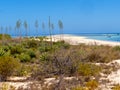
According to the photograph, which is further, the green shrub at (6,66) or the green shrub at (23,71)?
the green shrub at (23,71)

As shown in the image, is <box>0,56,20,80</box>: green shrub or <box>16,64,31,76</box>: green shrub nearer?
<box>0,56,20,80</box>: green shrub

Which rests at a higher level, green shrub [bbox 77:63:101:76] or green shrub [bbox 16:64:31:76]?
green shrub [bbox 77:63:101:76]

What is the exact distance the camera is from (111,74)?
14.6 meters

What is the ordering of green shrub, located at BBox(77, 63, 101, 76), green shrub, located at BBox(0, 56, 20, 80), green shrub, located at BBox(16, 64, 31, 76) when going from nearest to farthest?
green shrub, located at BBox(0, 56, 20, 80)
green shrub, located at BBox(77, 63, 101, 76)
green shrub, located at BBox(16, 64, 31, 76)

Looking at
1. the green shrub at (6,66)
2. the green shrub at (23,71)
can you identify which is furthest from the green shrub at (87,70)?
the green shrub at (6,66)

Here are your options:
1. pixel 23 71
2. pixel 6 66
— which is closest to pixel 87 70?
pixel 23 71

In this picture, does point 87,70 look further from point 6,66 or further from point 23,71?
point 6,66

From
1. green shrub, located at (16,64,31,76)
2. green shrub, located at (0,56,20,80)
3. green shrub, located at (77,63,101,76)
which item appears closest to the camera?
green shrub, located at (0,56,20,80)

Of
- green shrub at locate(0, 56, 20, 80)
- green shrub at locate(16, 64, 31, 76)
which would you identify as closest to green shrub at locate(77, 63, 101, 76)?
green shrub at locate(16, 64, 31, 76)

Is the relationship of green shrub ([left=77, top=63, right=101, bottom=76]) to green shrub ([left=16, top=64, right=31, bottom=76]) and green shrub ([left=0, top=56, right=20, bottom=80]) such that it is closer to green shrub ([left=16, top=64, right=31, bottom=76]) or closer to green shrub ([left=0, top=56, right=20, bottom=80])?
green shrub ([left=16, top=64, right=31, bottom=76])

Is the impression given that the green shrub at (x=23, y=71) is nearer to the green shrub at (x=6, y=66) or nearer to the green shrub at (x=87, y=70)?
the green shrub at (x=6, y=66)

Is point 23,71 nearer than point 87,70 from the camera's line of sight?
No

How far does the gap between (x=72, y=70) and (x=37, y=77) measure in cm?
161

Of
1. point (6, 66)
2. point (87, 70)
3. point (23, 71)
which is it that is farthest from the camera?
point (23, 71)
